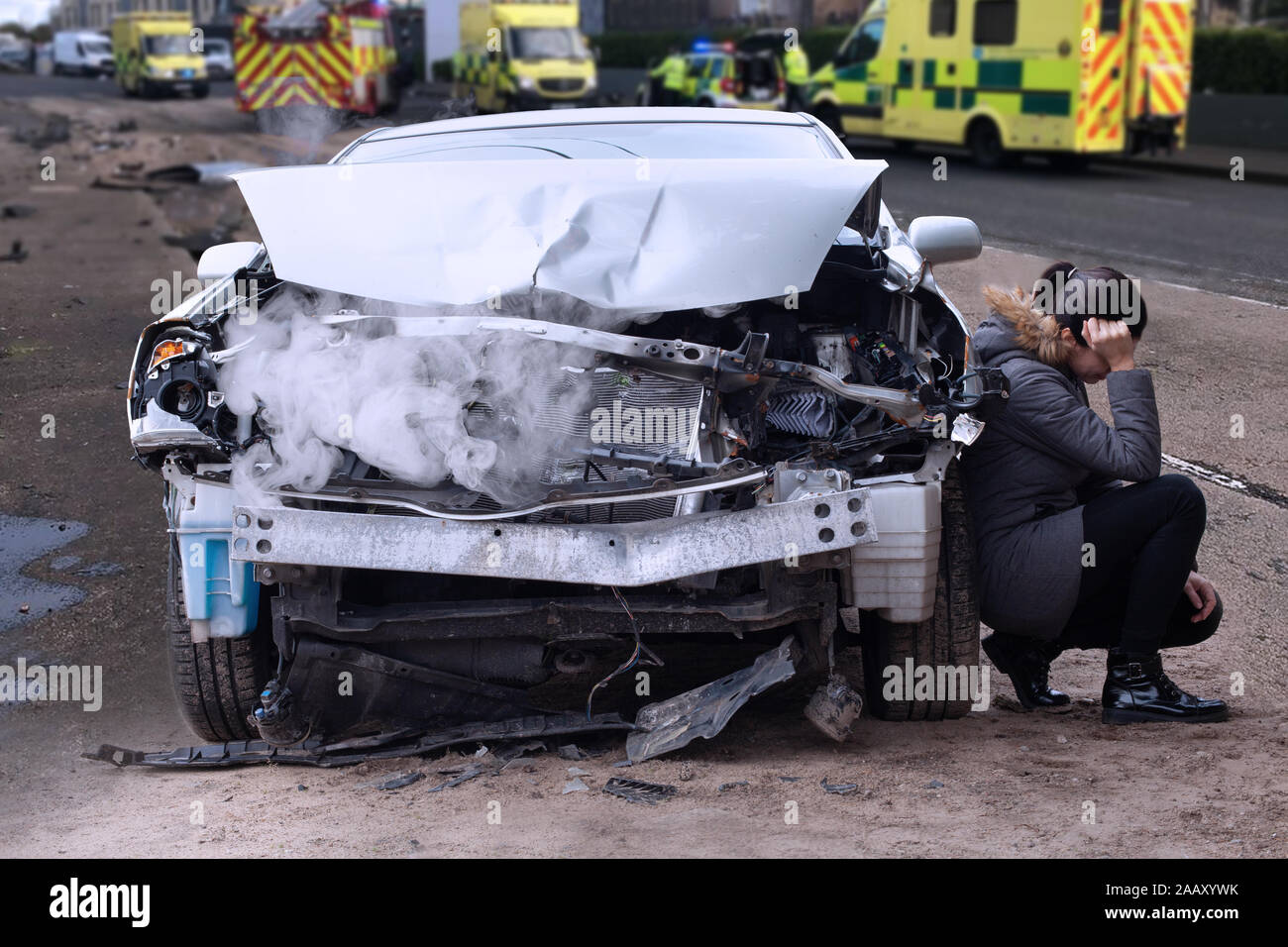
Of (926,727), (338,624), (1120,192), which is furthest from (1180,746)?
(1120,192)

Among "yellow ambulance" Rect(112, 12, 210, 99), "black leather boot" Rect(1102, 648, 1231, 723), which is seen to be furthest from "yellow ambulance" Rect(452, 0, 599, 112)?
"black leather boot" Rect(1102, 648, 1231, 723)

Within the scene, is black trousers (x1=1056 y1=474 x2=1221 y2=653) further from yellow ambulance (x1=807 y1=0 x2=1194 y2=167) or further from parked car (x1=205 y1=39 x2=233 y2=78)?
parked car (x1=205 y1=39 x2=233 y2=78)

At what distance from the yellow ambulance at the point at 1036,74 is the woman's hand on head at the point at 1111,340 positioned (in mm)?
13318

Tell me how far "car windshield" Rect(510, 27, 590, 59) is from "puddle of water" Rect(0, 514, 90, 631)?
852 inches

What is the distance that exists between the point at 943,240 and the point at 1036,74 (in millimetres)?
13355

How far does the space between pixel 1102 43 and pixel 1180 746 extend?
14101mm

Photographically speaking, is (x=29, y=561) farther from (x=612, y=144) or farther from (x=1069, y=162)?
(x=1069, y=162)

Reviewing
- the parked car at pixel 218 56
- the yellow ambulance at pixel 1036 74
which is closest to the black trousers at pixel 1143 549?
the yellow ambulance at pixel 1036 74

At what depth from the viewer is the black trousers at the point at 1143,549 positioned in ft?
12.6

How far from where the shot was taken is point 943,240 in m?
4.46

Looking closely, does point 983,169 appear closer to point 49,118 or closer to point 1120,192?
point 1120,192

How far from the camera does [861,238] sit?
4.22 m

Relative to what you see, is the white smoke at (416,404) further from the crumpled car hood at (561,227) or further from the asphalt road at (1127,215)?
the asphalt road at (1127,215)
